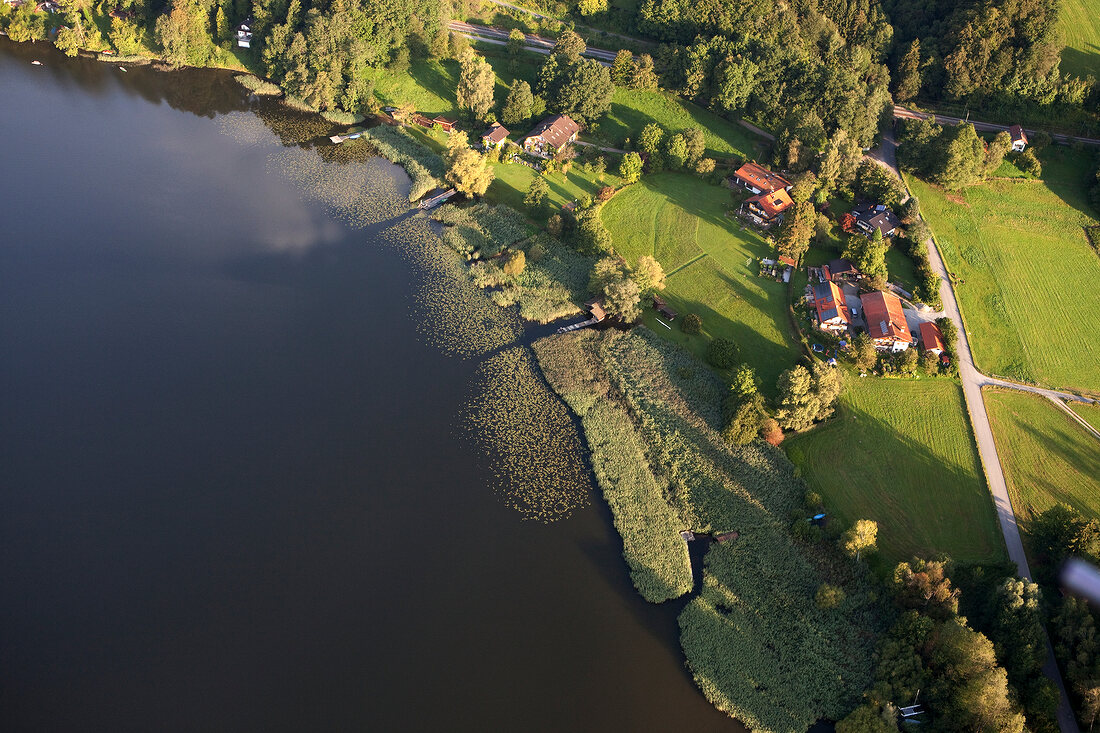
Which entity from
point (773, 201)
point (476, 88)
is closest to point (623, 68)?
point (476, 88)

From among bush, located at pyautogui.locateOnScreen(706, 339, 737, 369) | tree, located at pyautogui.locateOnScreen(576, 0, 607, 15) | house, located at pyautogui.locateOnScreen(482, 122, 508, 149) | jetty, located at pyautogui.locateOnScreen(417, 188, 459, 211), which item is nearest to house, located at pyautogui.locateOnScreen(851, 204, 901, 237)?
bush, located at pyautogui.locateOnScreen(706, 339, 737, 369)

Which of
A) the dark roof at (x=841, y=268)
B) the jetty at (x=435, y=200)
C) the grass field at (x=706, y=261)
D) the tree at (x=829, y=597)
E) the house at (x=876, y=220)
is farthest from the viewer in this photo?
the jetty at (x=435, y=200)

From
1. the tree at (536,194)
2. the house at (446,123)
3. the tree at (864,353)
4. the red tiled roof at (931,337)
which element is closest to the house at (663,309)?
the tree at (864,353)

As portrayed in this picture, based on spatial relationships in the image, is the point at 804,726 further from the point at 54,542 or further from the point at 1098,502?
the point at 54,542

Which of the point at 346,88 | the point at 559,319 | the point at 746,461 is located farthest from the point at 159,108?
the point at 746,461

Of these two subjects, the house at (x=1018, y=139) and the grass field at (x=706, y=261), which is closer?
the grass field at (x=706, y=261)

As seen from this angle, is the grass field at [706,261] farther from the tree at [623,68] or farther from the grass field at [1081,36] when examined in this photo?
the grass field at [1081,36]
